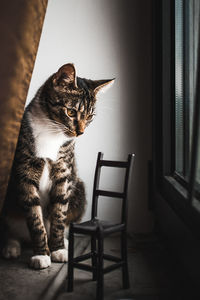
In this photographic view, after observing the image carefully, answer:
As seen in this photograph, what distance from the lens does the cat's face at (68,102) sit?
1.65 metres

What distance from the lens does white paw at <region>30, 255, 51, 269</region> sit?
1614 mm

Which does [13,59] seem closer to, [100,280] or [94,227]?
[94,227]

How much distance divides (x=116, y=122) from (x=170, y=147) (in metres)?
0.43

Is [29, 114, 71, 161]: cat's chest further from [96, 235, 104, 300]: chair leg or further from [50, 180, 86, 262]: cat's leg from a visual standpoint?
[96, 235, 104, 300]: chair leg

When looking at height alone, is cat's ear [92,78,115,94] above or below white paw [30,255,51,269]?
above

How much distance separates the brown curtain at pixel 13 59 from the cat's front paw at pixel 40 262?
1.43 feet

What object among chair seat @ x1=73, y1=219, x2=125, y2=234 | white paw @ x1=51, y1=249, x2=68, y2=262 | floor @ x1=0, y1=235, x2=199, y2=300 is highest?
chair seat @ x1=73, y1=219, x2=125, y2=234

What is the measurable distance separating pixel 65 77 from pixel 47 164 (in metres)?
0.45

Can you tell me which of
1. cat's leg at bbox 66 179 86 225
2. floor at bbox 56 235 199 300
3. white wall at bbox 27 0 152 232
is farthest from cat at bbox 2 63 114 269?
white wall at bbox 27 0 152 232

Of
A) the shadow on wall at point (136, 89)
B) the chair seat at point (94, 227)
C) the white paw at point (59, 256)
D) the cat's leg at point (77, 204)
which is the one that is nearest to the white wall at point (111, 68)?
the shadow on wall at point (136, 89)

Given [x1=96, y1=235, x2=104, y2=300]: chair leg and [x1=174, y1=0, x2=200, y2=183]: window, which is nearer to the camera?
[x1=96, y1=235, x2=104, y2=300]: chair leg

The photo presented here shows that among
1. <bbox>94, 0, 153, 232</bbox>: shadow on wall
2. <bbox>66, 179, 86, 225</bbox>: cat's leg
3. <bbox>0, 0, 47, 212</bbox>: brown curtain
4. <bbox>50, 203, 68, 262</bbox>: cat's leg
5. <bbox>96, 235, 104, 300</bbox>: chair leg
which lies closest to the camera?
<bbox>96, 235, 104, 300</bbox>: chair leg

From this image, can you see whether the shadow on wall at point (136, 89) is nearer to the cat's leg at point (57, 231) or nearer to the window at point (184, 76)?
the window at point (184, 76)

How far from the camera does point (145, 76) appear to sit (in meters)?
2.15
